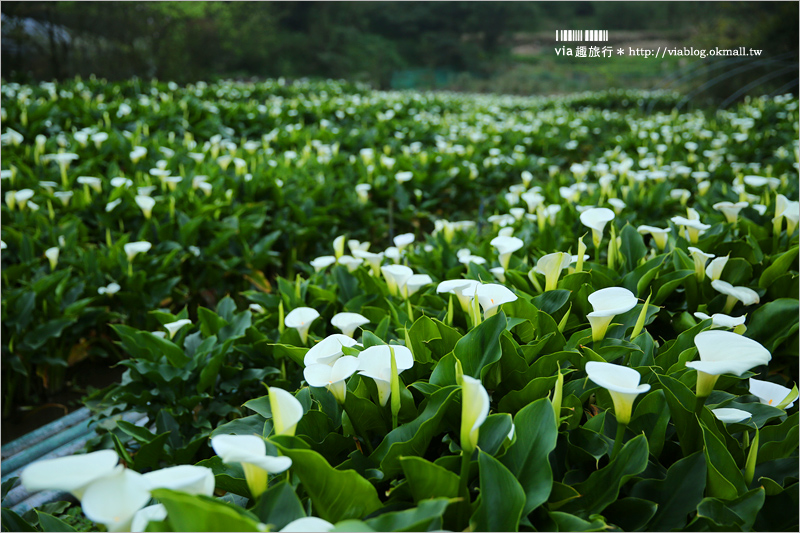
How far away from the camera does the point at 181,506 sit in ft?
2.25

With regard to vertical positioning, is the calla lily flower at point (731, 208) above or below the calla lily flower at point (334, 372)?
above

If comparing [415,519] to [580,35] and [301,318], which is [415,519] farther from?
[580,35]

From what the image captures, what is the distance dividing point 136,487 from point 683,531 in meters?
0.89

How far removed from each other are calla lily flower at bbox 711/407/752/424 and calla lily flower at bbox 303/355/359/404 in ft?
2.34

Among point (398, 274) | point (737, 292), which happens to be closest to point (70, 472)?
point (398, 274)

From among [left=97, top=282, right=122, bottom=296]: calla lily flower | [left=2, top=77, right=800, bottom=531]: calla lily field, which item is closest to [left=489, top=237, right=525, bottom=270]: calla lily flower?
[left=2, top=77, right=800, bottom=531]: calla lily field

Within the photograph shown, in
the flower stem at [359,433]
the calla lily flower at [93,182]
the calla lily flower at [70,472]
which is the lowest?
the flower stem at [359,433]

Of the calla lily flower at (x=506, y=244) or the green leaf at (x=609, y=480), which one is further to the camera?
the calla lily flower at (x=506, y=244)

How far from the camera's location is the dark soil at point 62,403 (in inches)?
99.8

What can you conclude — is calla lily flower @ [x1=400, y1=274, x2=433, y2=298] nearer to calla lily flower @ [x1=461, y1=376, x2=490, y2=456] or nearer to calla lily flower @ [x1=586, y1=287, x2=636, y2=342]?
calla lily flower @ [x1=586, y1=287, x2=636, y2=342]

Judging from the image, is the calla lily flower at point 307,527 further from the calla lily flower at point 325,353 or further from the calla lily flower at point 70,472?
the calla lily flower at point 325,353

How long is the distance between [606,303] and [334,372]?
1.98 ft

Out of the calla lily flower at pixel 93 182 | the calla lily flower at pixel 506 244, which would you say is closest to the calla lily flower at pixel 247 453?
the calla lily flower at pixel 506 244

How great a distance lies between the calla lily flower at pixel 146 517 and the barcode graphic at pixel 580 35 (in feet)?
9.12
